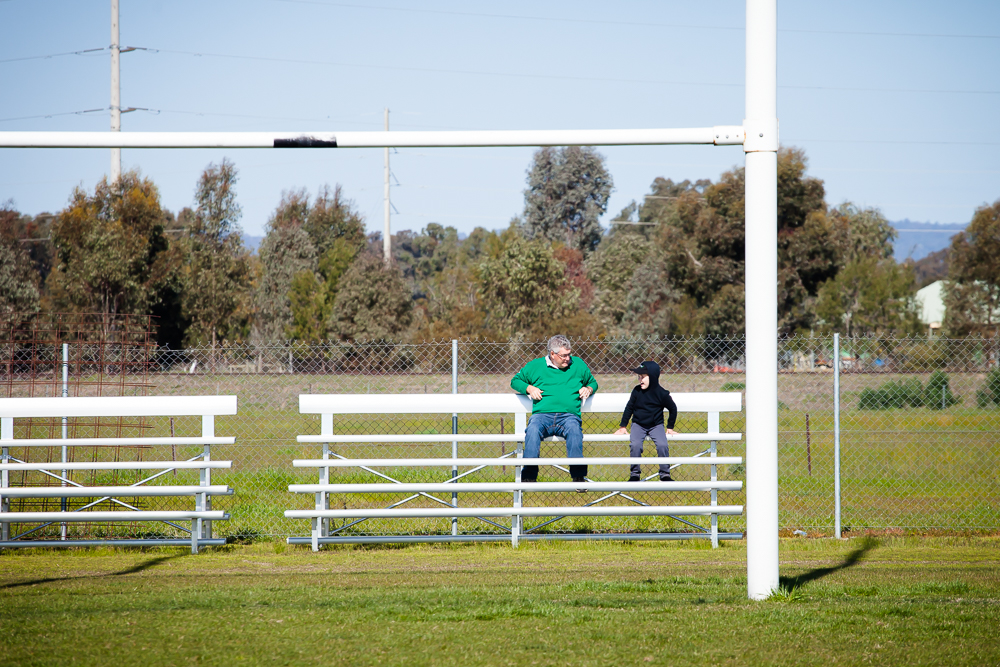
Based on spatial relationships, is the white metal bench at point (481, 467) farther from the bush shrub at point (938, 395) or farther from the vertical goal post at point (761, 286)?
the bush shrub at point (938, 395)

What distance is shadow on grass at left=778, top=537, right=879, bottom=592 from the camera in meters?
5.45

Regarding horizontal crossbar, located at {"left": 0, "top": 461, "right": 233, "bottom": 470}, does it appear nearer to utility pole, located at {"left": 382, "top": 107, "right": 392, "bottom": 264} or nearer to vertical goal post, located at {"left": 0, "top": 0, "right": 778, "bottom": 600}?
vertical goal post, located at {"left": 0, "top": 0, "right": 778, "bottom": 600}

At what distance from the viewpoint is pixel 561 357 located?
784cm

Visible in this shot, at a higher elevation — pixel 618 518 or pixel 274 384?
pixel 274 384

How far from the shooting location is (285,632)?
4.20 m

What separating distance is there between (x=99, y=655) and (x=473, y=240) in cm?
10894

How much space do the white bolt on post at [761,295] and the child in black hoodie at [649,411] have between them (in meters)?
2.91

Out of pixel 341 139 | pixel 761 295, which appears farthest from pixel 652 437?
pixel 341 139

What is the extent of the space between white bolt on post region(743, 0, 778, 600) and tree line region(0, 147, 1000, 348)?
27.0 meters

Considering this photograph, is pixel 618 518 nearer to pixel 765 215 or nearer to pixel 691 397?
pixel 691 397

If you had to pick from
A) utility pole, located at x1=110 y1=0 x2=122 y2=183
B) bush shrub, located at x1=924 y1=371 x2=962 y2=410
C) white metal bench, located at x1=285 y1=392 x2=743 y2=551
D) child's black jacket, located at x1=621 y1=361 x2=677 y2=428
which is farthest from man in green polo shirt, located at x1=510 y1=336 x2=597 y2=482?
utility pole, located at x1=110 y1=0 x2=122 y2=183

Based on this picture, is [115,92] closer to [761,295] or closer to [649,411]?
[649,411]

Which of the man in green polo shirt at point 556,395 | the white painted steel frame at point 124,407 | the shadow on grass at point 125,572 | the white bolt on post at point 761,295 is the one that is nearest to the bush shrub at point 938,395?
the man in green polo shirt at point 556,395

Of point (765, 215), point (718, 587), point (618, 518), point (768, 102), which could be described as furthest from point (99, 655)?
point (618, 518)
